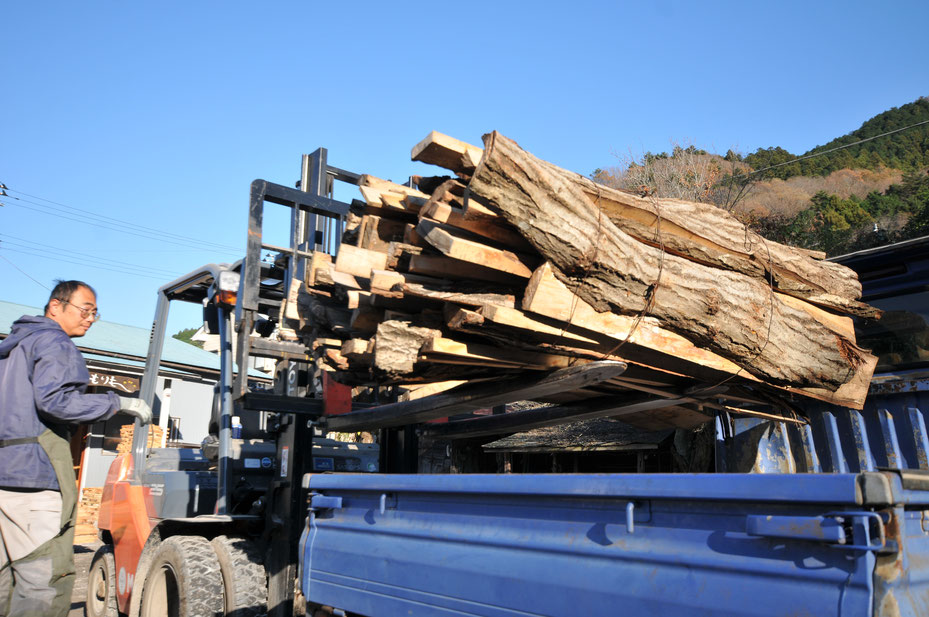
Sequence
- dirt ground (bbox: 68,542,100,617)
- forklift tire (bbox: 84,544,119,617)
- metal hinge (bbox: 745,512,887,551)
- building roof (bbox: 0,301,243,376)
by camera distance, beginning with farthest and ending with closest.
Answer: building roof (bbox: 0,301,243,376) → dirt ground (bbox: 68,542,100,617) → forklift tire (bbox: 84,544,119,617) → metal hinge (bbox: 745,512,887,551)

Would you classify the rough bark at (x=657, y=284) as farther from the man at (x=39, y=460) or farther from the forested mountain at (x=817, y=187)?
the forested mountain at (x=817, y=187)

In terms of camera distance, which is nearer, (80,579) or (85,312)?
(85,312)

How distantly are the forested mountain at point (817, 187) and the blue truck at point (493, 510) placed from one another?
14496 millimetres

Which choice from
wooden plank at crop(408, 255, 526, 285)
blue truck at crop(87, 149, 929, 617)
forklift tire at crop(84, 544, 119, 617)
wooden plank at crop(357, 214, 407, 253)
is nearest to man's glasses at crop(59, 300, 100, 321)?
blue truck at crop(87, 149, 929, 617)

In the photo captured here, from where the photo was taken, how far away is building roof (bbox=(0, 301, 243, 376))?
1703cm

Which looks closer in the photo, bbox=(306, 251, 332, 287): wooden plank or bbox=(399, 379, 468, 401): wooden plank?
bbox=(306, 251, 332, 287): wooden plank

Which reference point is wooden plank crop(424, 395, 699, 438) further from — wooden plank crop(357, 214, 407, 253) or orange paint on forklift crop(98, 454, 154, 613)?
orange paint on forklift crop(98, 454, 154, 613)

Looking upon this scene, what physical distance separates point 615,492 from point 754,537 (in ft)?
1.57

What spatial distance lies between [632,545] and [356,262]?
81.0 inches

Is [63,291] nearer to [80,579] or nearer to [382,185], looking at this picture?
[382,185]

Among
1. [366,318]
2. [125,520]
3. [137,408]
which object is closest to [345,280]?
[366,318]

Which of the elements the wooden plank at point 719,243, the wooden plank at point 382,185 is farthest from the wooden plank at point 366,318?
the wooden plank at point 719,243

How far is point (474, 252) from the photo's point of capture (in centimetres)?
333

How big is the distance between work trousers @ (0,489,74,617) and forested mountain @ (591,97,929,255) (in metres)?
17.3
